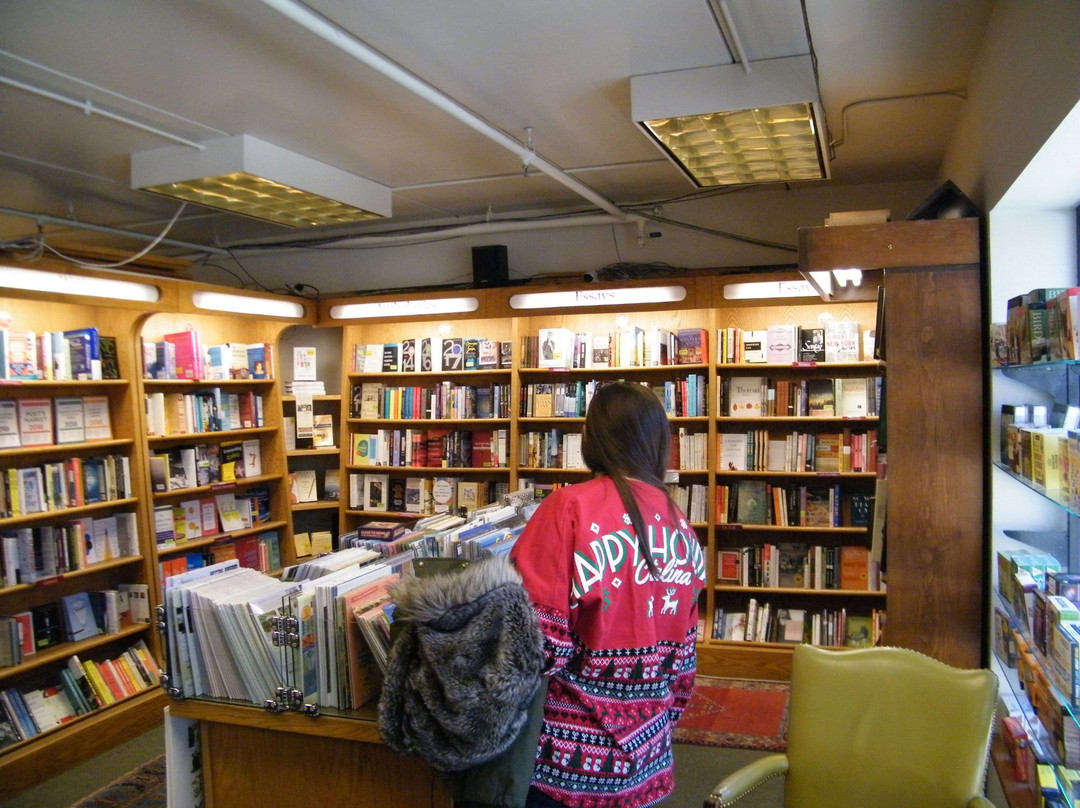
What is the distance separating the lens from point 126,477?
14.9 ft

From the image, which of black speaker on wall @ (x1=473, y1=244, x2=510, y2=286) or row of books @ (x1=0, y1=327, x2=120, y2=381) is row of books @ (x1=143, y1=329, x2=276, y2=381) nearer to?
row of books @ (x1=0, y1=327, x2=120, y2=381)

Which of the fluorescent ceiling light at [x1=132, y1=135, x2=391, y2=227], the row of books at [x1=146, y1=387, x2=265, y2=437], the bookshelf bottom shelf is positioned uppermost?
the fluorescent ceiling light at [x1=132, y1=135, x2=391, y2=227]

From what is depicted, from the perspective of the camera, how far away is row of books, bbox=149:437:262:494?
4805mm

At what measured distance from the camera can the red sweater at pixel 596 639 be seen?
1.69m

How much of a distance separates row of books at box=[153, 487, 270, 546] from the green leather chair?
390 centimetres

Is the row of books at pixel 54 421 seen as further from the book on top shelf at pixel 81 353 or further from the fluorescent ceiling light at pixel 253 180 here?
the fluorescent ceiling light at pixel 253 180

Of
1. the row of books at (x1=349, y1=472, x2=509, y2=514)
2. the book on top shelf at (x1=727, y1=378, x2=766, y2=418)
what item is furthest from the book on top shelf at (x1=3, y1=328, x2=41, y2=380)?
the book on top shelf at (x1=727, y1=378, x2=766, y2=418)

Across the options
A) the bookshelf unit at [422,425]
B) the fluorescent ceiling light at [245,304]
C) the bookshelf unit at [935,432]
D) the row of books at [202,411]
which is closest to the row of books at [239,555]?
the bookshelf unit at [422,425]

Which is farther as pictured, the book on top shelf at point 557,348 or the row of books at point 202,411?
the book on top shelf at point 557,348

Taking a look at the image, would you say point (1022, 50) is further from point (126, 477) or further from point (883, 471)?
point (126, 477)

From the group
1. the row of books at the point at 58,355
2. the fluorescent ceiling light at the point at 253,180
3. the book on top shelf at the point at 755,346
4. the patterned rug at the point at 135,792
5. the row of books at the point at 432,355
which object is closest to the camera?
the patterned rug at the point at 135,792

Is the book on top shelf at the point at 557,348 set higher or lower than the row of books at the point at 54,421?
higher

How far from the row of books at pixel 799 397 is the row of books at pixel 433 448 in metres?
1.58

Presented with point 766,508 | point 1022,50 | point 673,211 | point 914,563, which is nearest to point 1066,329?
point 1022,50
